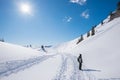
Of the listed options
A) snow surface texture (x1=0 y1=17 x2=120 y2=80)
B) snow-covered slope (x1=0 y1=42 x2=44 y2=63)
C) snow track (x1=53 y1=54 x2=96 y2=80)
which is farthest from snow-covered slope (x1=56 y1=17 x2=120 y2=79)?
snow-covered slope (x1=0 y1=42 x2=44 y2=63)

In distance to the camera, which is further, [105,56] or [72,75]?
[105,56]

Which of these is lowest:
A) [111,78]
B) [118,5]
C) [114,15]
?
[111,78]

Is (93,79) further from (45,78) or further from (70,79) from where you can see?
(45,78)

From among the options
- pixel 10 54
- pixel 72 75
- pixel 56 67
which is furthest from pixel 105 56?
pixel 10 54

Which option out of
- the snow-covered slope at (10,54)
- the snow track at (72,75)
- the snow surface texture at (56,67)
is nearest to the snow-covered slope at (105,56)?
the snow surface texture at (56,67)

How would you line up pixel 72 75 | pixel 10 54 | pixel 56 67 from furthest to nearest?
pixel 10 54 → pixel 56 67 → pixel 72 75

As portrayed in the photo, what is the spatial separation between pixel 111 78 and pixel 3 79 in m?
8.69

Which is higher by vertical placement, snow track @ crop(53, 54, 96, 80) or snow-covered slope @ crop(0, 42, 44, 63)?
snow-covered slope @ crop(0, 42, 44, 63)

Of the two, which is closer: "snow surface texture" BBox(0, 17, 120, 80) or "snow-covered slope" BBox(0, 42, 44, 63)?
"snow surface texture" BBox(0, 17, 120, 80)

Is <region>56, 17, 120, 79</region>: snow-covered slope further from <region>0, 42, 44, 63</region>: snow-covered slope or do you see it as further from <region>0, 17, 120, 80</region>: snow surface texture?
<region>0, 42, 44, 63</region>: snow-covered slope

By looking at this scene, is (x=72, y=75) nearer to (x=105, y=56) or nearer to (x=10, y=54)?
(x=105, y=56)

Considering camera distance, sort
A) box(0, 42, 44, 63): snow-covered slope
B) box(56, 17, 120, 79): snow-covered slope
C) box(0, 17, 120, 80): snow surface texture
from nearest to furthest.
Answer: box(0, 17, 120, 80): snow surface texture, box(56, 17, 120, 79): snow-covered slope, box(0, 42, 44, 63): snow-covered slope

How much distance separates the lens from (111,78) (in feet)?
40.3

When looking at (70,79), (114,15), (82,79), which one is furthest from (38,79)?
(114,15)
